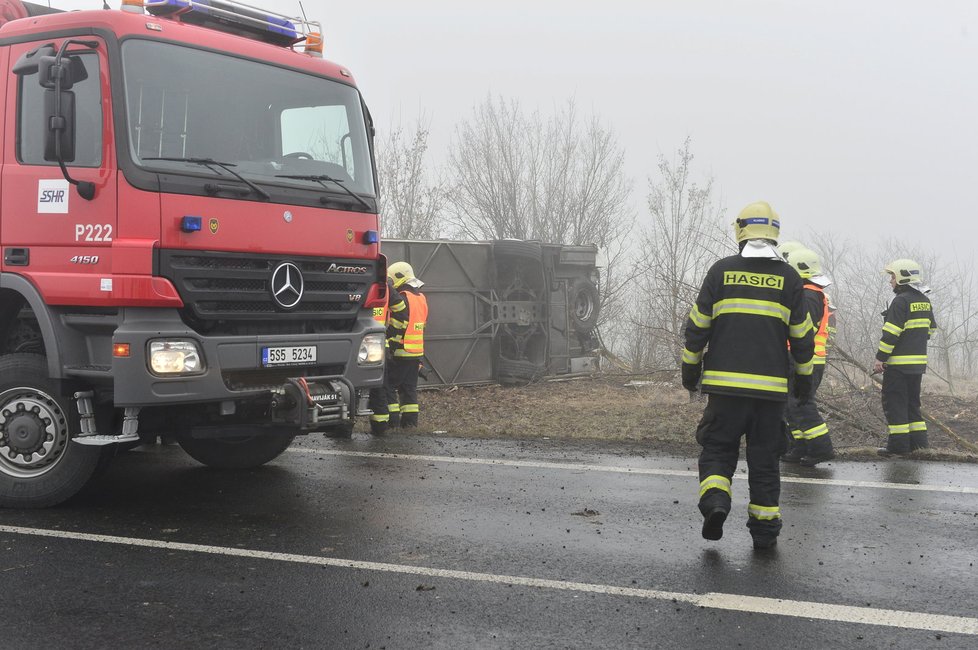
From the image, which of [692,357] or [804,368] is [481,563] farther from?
[804,368]

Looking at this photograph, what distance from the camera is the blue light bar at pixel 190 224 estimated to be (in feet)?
16.8

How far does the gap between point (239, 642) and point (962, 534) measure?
13.2 ft

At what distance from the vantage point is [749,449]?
490 cm

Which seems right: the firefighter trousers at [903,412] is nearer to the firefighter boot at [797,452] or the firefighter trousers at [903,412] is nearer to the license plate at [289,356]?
A: the firefighter boot at [797,452]

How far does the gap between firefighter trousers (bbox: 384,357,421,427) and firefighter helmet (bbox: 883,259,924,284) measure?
16.0 ft

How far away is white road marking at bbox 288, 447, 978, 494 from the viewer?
6.34m

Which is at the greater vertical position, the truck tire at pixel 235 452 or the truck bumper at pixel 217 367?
the truck bumper at pixel 217 367

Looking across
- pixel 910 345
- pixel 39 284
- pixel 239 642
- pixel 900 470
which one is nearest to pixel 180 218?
pixel 39 284

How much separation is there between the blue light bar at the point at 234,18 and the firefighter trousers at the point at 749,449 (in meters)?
3.99

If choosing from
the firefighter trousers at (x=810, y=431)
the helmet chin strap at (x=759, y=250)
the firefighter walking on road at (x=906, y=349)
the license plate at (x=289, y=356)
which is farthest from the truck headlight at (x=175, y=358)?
the firefighter walking on road at (x=906, y=349)

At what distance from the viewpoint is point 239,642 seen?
11.3ft

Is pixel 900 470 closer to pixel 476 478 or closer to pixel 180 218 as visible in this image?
pixel 476 478

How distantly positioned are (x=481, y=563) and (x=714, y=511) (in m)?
1.26

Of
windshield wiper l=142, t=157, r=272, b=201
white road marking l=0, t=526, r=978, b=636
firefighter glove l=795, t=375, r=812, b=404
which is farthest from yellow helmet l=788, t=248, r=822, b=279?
windshield wiper l=142, t=157, r=272, b=201
